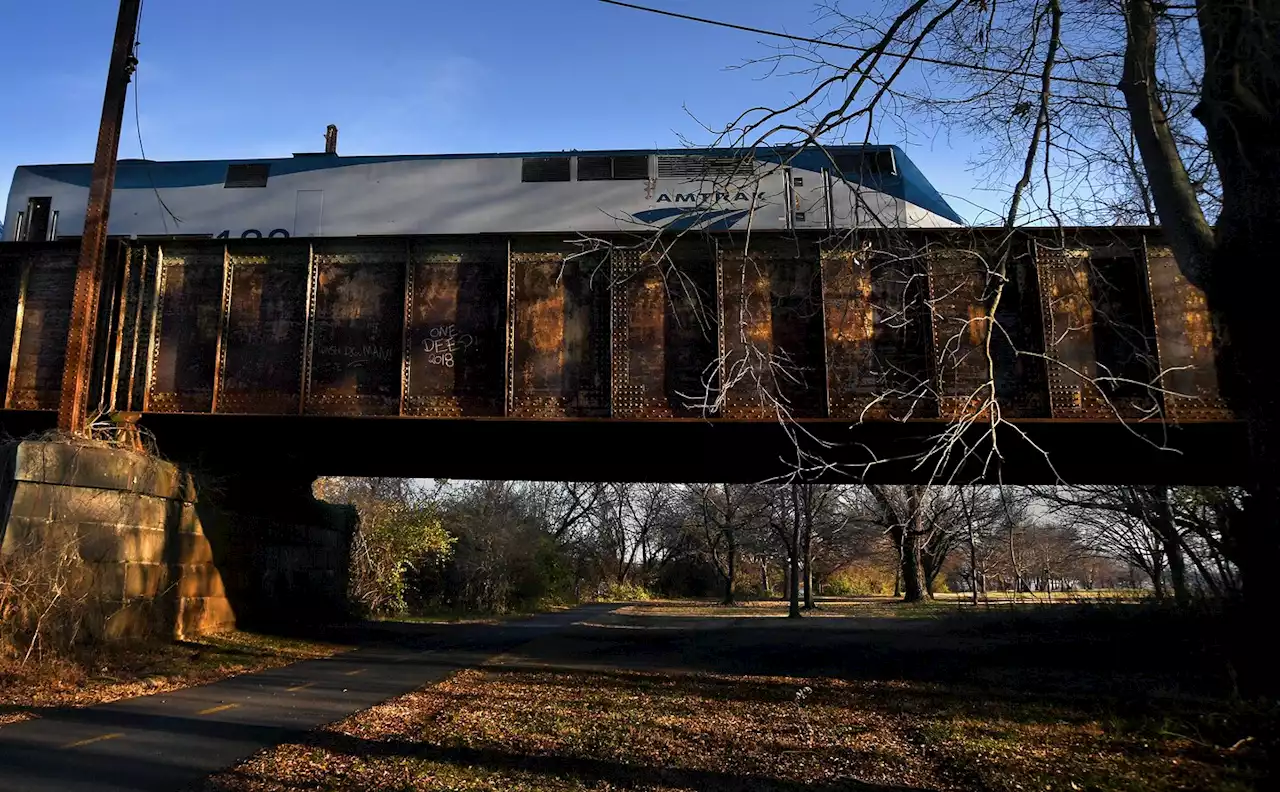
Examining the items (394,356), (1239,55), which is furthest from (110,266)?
(1239,55)

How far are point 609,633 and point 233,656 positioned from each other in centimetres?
1033

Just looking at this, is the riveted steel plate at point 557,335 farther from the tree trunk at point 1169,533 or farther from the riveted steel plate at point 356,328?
the tree trunk at point 1169,533

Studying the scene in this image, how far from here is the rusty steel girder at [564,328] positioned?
12828 millimetres

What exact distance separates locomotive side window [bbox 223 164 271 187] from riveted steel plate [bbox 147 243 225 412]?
4273 mm

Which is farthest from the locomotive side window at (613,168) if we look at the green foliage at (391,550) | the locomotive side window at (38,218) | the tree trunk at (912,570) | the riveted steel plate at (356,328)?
the tree trunk at (912,570)

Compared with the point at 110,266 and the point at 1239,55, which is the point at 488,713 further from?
the point at 110,266

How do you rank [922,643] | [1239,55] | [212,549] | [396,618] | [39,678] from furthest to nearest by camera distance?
[396,618]
[922,643]
[212,549]
[39,678]
[1239,55]

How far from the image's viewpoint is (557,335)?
13.8 meters

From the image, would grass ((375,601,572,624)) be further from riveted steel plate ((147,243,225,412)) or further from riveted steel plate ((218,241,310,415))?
riveted steel plate ((218,241,310,415))

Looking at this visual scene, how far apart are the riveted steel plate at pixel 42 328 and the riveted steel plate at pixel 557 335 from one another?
7.16 m

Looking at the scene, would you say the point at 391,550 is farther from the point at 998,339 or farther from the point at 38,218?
the point at 998,339

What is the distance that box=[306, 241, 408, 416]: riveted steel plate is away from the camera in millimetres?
13875

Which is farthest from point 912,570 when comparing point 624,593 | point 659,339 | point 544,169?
point 659,339

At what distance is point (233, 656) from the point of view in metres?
13.4
